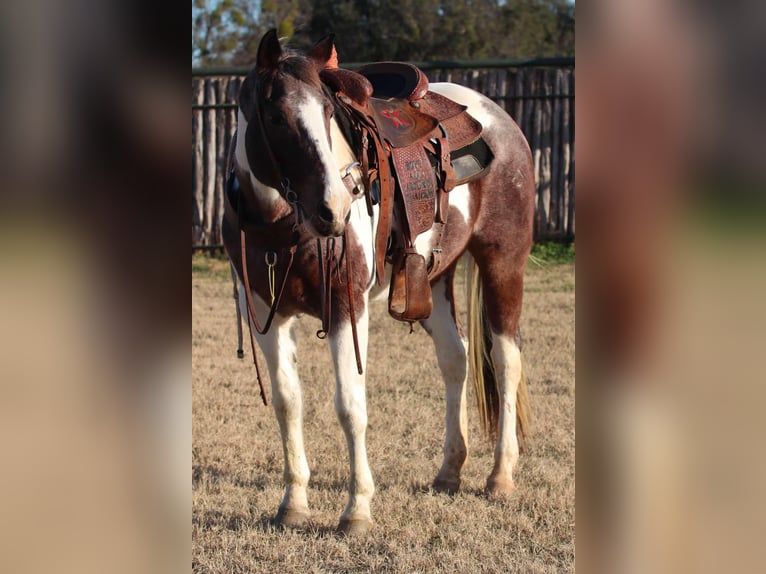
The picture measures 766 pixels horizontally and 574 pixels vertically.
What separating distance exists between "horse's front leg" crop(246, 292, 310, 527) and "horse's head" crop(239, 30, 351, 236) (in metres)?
0.79

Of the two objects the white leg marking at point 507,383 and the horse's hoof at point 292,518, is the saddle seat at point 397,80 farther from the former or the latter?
the horse's hoof at point 292,518

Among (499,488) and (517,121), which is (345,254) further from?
(517,121)

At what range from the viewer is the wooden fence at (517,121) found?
11.9m

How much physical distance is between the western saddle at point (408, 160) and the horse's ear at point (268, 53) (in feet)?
0.78

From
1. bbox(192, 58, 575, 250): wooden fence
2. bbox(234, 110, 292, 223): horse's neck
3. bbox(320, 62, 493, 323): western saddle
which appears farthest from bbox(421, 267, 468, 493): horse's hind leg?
bbox(192, 58, 575, 250): wooden fence

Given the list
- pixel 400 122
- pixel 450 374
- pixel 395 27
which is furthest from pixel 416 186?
pixel 395 27

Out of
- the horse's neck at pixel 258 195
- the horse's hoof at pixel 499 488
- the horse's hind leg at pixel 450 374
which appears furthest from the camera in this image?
the horse's hind leg at pixel 450 374

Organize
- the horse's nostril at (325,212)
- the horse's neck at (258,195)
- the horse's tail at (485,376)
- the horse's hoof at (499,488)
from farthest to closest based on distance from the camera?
the horse's tail at (485,376) → the horse's hoof at (499,488) → the horse's neck at (258,195) → the horse's nostril at (325,212)

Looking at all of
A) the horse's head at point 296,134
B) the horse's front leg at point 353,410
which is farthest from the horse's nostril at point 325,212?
the horse's front leg at point 353,410

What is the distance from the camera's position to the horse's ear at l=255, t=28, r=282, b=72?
307 centimetres

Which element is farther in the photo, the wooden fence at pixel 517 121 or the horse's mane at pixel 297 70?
the wooden fence at pixel 517 121
